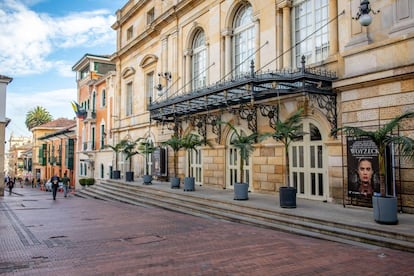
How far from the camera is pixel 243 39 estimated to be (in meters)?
16.5

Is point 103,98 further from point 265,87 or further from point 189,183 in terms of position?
point 265,87

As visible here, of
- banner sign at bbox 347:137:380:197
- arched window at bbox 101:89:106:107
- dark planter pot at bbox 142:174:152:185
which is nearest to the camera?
banner sign at bbox 347:137:380:197

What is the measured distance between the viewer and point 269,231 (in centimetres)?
927

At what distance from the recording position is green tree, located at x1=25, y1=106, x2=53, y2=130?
2751 inches

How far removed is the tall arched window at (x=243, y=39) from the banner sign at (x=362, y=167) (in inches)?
267

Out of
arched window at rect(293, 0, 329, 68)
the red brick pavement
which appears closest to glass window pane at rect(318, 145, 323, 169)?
arched window at rect(293, 0, 329, 68)

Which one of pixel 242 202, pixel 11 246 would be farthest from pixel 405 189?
pixel 11 246

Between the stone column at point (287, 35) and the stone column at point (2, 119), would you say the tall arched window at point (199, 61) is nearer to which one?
the stone column at point (287, 35)

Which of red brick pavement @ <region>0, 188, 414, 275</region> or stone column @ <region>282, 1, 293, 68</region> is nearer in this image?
red brick pavement @ <region>0, 188, 414, 275</region>

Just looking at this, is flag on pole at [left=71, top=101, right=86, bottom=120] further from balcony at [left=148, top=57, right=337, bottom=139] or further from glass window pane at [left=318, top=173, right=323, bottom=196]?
glass window pane at [left=318, top=173, right=323, bottom=196]

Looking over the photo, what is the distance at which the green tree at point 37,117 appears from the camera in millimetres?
69875

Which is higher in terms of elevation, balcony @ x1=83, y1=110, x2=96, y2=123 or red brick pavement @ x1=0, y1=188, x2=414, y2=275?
balcony @ x1=83, y1=110, x2=96, y2=123

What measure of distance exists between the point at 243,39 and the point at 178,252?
1160 centimetres

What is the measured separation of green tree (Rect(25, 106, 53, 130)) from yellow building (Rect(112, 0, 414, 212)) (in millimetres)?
55299
